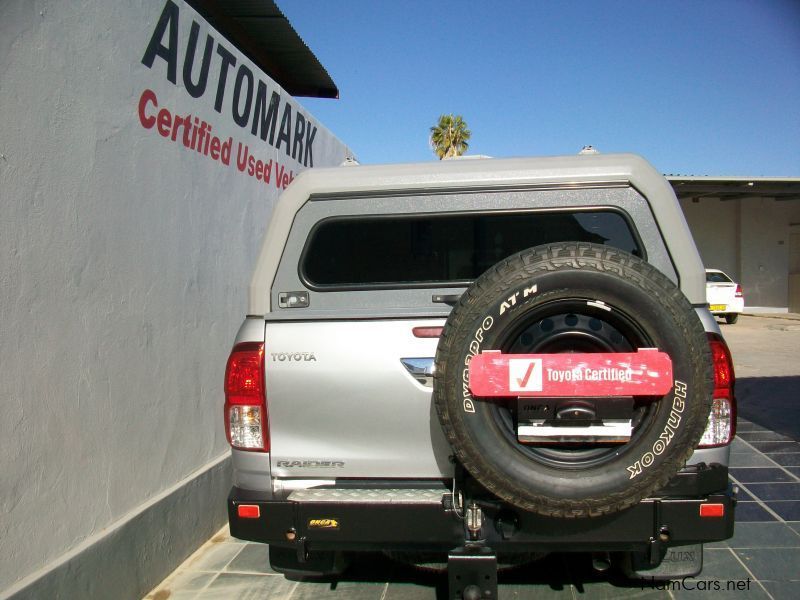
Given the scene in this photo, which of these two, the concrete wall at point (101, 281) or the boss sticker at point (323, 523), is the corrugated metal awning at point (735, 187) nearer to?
the concrete wall at point (101, 281)

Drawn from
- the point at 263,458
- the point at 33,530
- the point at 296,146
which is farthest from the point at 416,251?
the point at 296,146

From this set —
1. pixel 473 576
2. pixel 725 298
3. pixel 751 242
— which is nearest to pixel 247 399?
pixel 473 576

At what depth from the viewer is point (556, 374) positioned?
223 cm

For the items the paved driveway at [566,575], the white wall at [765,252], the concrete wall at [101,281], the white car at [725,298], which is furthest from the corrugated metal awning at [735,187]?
the concrete wall at [101,281]

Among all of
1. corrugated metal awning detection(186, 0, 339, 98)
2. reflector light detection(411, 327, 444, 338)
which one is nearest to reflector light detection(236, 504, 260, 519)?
reflector light detection(411, 327, 444, 338)

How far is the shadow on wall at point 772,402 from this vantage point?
21.8 feet

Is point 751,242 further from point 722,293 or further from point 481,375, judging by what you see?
point 481,375

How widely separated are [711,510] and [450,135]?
3303 centimetres

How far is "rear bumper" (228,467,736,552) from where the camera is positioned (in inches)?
93.2

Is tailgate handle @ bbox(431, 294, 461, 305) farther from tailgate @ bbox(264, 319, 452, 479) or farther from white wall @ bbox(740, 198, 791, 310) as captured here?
white wall @ bbox(740, 198, 791, 310)

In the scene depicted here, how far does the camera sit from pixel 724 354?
2.45 m

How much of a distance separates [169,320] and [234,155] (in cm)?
161

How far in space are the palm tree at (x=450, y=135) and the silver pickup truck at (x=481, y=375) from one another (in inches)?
1249

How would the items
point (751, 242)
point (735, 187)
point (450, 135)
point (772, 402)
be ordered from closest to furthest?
point (772, 402) → point (735, 187) → point (751, 242) → point (450, 135)
